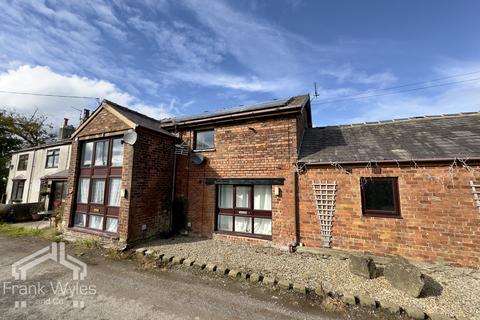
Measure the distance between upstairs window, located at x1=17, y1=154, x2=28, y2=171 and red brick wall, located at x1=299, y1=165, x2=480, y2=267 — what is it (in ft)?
84.0

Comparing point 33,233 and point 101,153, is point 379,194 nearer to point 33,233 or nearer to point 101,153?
point 101,153

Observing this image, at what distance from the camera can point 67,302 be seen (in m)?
4.57

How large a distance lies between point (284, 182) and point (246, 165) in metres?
1.70

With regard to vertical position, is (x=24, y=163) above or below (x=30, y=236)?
above

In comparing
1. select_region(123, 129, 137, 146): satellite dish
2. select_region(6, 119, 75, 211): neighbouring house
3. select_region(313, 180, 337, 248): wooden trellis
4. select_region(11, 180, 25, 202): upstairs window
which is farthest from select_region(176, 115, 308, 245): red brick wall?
select_region(11, 180, 25, 202): upstairs window

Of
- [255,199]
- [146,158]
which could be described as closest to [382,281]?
[255,199]

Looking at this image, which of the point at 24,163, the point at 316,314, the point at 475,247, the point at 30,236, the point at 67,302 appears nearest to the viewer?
the point at 316,314

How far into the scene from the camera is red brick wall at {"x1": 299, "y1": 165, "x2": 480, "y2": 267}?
19.8ft

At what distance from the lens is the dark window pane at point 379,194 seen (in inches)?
273

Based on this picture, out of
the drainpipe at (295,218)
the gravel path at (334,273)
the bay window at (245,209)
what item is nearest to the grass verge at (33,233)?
the gravel path at (334,273)

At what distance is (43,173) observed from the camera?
18.3m

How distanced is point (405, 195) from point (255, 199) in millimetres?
4932

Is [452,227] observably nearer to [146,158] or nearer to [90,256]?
[146,158]

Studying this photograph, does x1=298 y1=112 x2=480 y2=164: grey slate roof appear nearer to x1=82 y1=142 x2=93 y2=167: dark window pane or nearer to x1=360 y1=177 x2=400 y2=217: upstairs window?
x1=360 y1=177 x2=400 y2=217: upstairs window
